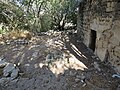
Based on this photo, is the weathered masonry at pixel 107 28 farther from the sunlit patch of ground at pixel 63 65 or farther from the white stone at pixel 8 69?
the white stone at pixel 8 69

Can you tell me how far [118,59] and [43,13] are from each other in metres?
8.24

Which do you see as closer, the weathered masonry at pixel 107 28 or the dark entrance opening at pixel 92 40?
the weathered masonry at pixel 107 28

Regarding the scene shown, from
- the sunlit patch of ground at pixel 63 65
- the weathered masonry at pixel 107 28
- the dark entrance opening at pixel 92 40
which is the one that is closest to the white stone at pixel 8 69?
the sunlit patch of ground at pixel 63 65

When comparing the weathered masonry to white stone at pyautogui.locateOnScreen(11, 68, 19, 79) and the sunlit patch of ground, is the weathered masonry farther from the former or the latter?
white stone at pyautogui.locateOnScreen(11, 68, 19, 79)

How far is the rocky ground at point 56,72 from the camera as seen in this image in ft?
12.9

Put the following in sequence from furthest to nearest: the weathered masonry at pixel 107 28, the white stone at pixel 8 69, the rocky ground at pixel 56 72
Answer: the weathered masonry at pixel 107 28 → the white stone at pixel 8 69 → the rocky ground at pixel 56 72

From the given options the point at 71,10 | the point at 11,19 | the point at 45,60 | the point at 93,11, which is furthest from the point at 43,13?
the point at 45,60

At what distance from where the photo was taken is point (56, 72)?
4.36 m

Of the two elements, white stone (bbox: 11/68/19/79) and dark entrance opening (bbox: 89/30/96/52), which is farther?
dark entrance opening (bbox: 89/30/96/52)

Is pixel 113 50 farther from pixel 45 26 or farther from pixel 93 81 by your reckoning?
pixel 45 26

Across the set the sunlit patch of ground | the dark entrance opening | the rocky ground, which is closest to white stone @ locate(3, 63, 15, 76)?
the rocky ground

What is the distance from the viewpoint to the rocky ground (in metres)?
3.94

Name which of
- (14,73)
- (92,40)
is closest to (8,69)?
(14,73)

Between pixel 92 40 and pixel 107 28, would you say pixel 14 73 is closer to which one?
pixel 107 28
